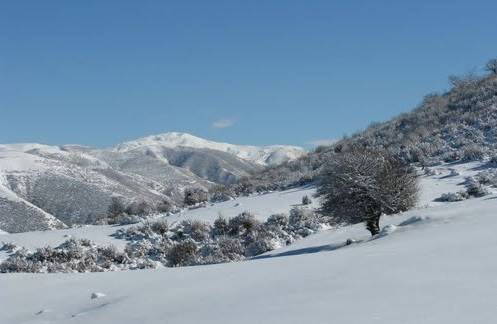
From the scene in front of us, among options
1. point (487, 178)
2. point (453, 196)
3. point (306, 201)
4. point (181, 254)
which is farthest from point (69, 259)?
point (487, 178)

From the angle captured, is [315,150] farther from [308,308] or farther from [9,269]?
[308,308]

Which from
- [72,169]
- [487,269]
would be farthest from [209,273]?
[72,169]

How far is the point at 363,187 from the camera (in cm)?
2081

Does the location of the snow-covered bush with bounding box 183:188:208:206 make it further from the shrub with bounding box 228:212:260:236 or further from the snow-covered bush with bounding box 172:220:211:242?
the shrub with bounding box 228:212:260:236

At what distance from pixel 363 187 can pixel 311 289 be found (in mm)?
12506

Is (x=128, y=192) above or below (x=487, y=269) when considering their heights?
above

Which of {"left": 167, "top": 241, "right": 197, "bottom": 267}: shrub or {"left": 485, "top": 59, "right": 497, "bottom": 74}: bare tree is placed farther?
{"left": 485, "top": 59, "right": 497, "bottom": 74}: bare tree

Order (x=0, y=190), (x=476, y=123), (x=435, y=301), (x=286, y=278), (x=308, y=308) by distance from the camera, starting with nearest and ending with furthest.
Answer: (x=435, y=301) → (x=308, y=308) → (x=286, y=278) → (x=476, y=123) → (x=0, y=190)

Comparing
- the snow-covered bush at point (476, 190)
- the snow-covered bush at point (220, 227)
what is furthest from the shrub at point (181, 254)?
the snow-covered bush at point (476, 190)

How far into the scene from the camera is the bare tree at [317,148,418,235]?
2070cm

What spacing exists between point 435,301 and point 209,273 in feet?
19.4

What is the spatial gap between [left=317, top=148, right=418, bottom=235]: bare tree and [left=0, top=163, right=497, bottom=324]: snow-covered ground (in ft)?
15.8

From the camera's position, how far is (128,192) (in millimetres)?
101188

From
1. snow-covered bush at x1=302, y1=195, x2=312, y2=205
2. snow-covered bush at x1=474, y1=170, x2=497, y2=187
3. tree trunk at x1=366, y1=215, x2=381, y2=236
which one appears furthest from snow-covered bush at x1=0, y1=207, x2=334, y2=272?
snow-covered bush at x1=474, y1=170, x2=497, y2=187
